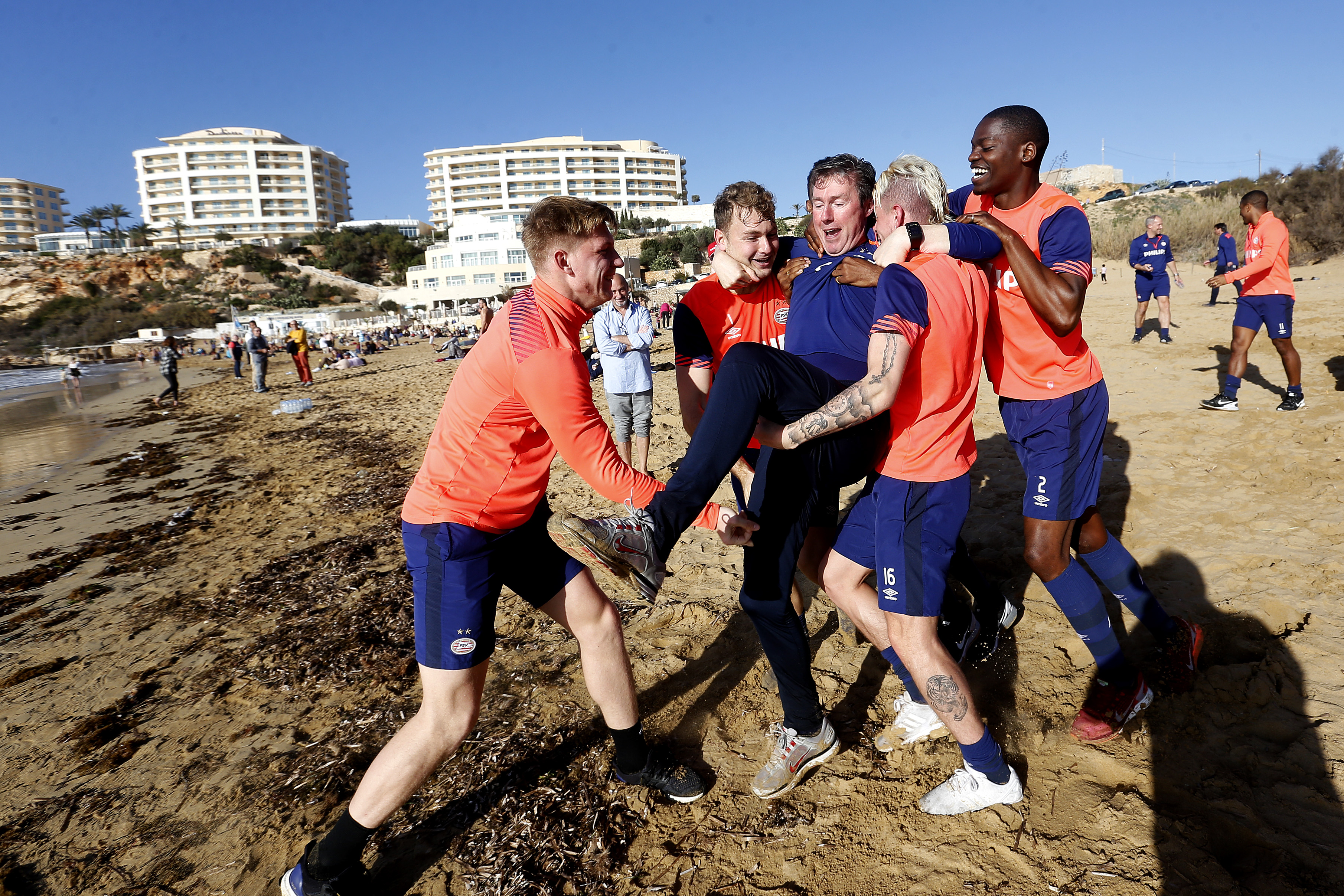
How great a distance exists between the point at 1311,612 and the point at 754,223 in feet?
11.1

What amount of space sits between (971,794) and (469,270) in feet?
239

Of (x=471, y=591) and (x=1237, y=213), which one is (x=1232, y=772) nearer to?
(x=471, y=591)

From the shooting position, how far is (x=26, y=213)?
11781 cm

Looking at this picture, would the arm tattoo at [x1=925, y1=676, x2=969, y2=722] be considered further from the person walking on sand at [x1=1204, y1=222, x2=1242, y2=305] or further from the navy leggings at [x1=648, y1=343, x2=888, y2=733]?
the person walking on sand at [x1=1204, y1=222, x2=1242, y2=305]

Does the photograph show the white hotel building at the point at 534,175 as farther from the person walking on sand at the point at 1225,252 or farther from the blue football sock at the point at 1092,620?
the blue football sock at the point at 1092,620

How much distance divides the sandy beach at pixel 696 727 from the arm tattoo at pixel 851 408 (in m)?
1.51

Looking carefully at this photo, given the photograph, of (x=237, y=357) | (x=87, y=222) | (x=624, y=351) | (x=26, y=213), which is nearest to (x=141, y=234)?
(x=87, y=222)

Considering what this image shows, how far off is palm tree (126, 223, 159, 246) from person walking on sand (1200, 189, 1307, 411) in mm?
115358

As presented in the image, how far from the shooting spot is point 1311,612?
3318 mm

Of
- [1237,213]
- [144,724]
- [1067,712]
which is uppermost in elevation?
[1237,213]

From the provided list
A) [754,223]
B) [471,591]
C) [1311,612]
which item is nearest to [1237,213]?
[1311,612]

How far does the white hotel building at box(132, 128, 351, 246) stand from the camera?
103812 mm

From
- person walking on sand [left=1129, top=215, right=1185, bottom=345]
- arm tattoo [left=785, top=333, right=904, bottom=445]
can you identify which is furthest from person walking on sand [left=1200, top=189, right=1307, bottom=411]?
arm tattoo [left=785, top=333, right=904, bottom=445]

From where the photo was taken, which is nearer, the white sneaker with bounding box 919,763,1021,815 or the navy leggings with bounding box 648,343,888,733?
the navy leggings with bounding box 648,343,888,733
